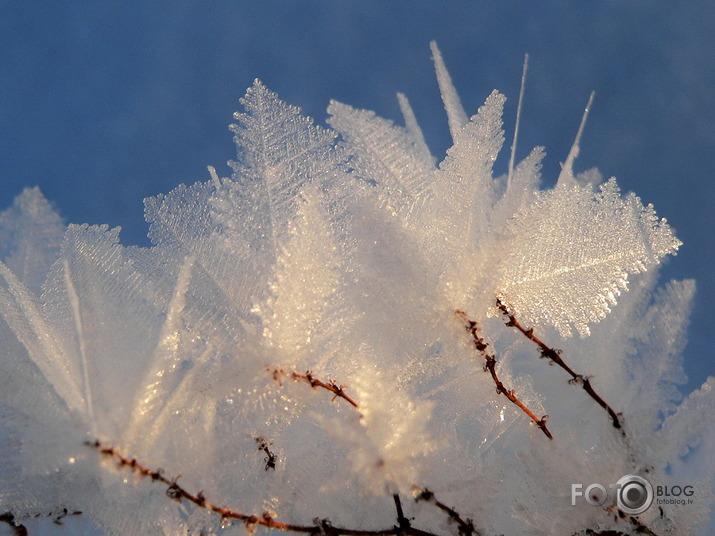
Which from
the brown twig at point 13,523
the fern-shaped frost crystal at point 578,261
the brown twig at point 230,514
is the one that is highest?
the fern-shaped frost crystal at point 578,261

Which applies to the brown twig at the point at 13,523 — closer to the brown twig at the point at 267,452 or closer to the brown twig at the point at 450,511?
the brown twig at the point at 267,452

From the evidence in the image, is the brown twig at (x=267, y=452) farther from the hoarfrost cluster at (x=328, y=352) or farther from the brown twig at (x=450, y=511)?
the brown twig at (x=450, y=511)

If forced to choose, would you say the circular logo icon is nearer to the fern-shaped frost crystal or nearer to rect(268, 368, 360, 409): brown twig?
the fern-shaped frost crystal

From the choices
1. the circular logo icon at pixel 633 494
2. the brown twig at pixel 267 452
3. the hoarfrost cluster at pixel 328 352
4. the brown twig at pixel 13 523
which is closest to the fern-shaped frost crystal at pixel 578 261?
the hoarfrost cluster at pixel 328 352

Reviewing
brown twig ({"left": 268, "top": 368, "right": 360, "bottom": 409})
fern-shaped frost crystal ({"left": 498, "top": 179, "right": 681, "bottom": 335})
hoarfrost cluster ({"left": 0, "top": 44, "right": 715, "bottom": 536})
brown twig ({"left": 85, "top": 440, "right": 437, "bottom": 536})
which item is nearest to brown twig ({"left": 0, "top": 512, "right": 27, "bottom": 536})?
hoarfrost cluster ({"left": 0, "top": 44, "right": 715, "bottom": 536})

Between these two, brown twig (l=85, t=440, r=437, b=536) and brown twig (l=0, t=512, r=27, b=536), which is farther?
brown twig (l=0, t=512, r=27, b=536)

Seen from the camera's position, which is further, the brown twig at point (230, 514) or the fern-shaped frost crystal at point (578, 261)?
the fern-shaped frost crystal at point (578, 261)

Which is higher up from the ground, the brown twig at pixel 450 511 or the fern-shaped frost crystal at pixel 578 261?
the fern-shaped frost crystal at pixel 578 261

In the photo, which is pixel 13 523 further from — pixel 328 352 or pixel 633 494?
pixel 633 494

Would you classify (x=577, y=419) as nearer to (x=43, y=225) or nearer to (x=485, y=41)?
(x=43, y=225)
